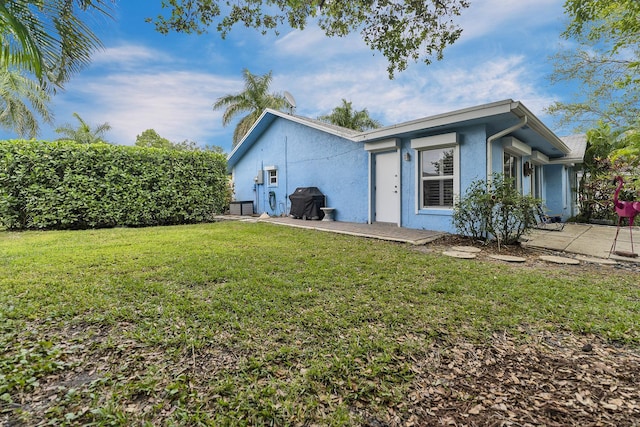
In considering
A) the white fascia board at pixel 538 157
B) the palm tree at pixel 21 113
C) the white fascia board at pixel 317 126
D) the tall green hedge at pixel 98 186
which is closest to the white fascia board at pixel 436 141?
the white fascia board at pixel 317 126

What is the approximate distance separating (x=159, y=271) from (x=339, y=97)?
20.0 m

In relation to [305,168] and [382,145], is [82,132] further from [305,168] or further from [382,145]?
[382,145]

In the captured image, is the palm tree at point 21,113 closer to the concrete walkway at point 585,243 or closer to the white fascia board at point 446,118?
the white fascia board at point 446,118

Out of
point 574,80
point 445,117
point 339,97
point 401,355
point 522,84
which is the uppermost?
point 339,97

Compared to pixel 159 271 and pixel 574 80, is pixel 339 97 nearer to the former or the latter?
pixel 574 80

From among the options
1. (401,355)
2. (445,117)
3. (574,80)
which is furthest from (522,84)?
(401,355)

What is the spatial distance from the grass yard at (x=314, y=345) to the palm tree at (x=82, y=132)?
61.3 feet

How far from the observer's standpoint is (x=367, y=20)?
528 cm

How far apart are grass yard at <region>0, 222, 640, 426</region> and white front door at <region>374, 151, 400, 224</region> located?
4.36m

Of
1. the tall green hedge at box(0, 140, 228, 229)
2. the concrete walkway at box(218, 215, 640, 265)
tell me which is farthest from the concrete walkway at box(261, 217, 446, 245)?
the tall green hedge at box(0, 140, 228, 229)

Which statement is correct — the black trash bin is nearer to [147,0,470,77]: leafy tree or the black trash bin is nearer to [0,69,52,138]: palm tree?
[147,0,470,77]: leafy tree

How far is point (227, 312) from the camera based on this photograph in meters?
2.73

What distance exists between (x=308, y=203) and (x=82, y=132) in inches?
703

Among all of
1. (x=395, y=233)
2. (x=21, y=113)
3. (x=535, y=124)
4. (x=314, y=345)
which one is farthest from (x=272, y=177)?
(x=21, y=113)
